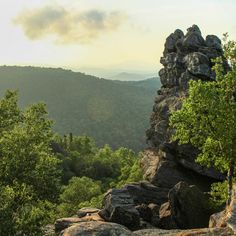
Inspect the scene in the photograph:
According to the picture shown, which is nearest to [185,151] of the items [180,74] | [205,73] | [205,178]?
[205,178]

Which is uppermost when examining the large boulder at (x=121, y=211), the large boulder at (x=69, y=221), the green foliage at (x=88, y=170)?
the large boulder at (x=121, y=211)

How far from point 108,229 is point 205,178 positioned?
36954 mm

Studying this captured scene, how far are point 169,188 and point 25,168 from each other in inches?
1081

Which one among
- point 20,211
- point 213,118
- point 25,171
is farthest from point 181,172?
point 20,211

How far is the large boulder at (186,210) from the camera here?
4559cm

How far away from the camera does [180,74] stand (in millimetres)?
73562

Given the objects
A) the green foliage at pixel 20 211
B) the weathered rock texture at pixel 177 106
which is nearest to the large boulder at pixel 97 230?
the green foliage at pixel 20 211

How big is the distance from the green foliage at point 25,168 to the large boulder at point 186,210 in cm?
1430

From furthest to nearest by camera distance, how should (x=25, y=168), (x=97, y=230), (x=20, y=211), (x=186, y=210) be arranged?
(x=186, y=210) → (x=25, y=168) → (x=20, y=211) → (x=97, y=230)

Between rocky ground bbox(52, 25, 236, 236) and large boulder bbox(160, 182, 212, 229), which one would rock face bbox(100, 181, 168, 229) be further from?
large boulder bbox(160, 182, 212, 229)

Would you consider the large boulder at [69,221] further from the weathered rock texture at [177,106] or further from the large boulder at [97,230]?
the large boulder at [97,230]

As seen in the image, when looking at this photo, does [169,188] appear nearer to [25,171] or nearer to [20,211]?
[25,171]

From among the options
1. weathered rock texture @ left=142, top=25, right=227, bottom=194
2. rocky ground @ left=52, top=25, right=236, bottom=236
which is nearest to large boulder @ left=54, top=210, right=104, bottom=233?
rocky ground @ left=52, top=25, right=236, bottom=236

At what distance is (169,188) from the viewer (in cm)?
5941
